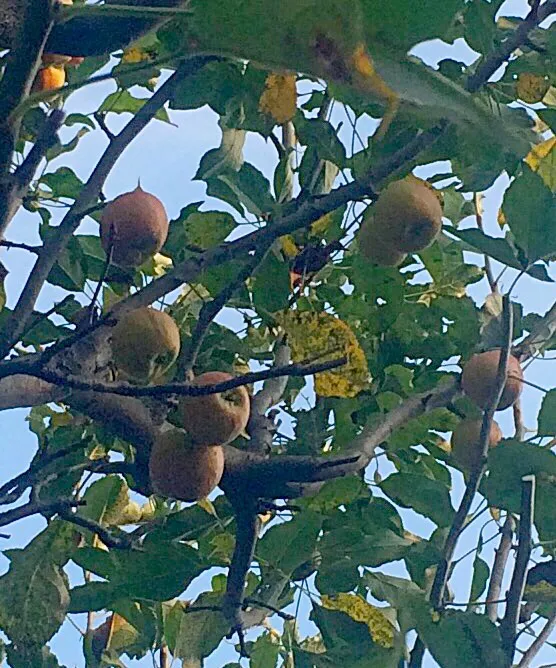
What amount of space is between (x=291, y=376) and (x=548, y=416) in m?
0.37

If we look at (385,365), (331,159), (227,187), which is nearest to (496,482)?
(385,365)

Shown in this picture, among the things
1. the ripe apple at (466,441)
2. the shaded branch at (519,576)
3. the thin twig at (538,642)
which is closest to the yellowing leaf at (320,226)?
the ripe apple at (466,441)

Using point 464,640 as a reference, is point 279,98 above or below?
above

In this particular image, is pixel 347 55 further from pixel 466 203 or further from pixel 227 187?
pixel 466 203

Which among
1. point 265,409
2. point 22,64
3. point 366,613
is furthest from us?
point 265,409

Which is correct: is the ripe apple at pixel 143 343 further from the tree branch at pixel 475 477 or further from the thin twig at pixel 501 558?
the thin twig at pixel 501 558

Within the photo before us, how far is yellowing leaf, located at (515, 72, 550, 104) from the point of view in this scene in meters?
1.14

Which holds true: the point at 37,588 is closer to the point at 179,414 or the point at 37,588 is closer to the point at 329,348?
the point at 179,414

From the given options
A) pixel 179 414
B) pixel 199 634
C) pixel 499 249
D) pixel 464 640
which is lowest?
pixel 464 640

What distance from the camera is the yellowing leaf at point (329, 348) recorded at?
3.54ft

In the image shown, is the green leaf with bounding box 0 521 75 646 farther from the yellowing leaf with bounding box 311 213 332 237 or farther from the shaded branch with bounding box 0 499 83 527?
the yellowing leaf with bounding box 311 213 332 237

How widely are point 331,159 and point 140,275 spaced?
341 millimetres

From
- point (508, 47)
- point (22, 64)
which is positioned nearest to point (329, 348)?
point (508, 47)

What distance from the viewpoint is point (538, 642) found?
1.20 m
